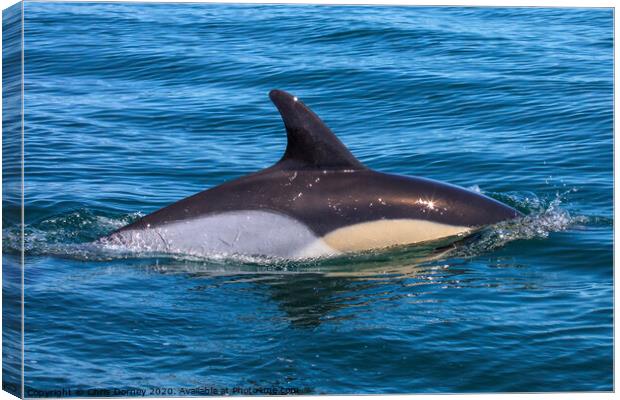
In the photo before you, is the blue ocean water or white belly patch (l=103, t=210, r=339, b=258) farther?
white belly patch (l=103, t=210, r=339, b=258)

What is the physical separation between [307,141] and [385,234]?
1389 millimetres

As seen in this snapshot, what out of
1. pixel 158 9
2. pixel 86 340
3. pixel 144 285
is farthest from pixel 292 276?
pixel 158 9

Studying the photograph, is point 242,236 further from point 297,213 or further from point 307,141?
point 307,141

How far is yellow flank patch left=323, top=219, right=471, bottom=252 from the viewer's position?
13.9 metres

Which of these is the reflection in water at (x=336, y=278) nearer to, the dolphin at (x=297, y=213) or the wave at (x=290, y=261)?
the wave at (x=290, y=261)

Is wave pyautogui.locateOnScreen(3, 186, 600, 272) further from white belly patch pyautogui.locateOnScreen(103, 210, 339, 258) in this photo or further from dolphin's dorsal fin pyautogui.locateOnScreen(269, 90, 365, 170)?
dolphin's dorsal fin pyautogui.locateOnScreen(269, 90, 365, 170)

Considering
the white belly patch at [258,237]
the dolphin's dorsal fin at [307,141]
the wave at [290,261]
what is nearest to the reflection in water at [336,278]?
the wave at [290,261]

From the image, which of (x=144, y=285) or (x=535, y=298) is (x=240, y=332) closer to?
(x=144, y=285)

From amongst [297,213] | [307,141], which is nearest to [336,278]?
[297,213]

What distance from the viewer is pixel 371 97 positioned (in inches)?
711

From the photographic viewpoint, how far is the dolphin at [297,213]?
544 inches

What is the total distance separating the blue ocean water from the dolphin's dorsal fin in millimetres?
1106

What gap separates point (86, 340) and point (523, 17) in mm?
7268

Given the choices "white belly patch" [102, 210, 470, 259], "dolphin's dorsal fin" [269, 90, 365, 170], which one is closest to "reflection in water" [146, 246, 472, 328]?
"white belly patch" [102, 210, 470, 259]
